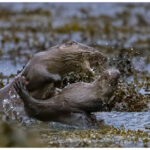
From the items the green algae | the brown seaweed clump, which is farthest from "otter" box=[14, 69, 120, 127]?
the brown seaweed clump

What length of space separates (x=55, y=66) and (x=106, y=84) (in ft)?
2.73

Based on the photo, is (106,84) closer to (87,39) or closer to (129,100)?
(129,100)

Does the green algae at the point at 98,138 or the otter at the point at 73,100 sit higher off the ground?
the otter at the point at 73,100

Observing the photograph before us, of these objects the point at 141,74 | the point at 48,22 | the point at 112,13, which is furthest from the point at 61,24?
the point at 141,74

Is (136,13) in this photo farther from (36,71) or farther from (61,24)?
(36,71)

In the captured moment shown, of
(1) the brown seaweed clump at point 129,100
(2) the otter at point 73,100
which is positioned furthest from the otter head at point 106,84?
(1) the brown seaweed clump at point 129,100

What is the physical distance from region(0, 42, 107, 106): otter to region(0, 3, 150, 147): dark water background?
53cm

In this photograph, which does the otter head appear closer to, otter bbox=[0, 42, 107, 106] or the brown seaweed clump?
otter bbox=[0, 42, 107, 106]

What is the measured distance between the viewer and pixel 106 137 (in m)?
6.83

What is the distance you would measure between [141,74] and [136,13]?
14396 millimetres

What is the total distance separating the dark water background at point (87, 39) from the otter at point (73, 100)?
8.3 inches

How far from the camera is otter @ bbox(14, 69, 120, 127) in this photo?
727 centimetres

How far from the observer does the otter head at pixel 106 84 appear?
23.8 ft

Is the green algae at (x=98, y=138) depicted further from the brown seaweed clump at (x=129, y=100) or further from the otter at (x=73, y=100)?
the brown seaweed clump at (x=129, y=100)
